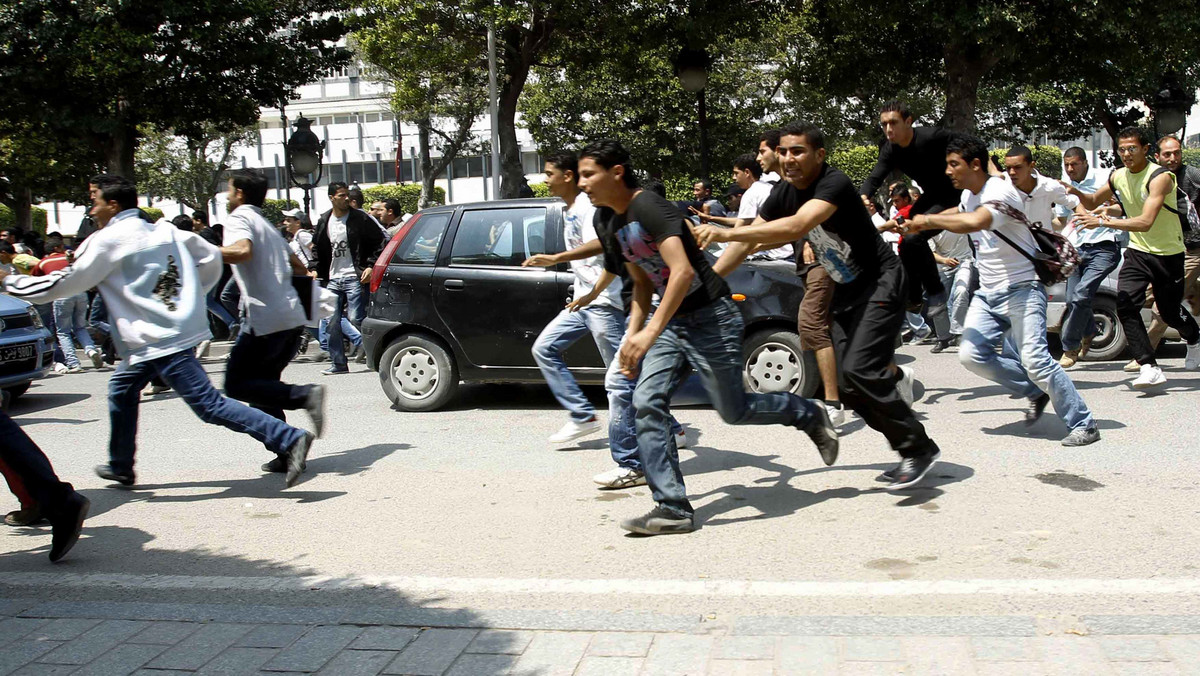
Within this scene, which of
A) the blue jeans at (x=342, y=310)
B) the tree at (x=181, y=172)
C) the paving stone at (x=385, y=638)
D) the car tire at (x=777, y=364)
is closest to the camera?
the paving stone at (x=385, y=638)

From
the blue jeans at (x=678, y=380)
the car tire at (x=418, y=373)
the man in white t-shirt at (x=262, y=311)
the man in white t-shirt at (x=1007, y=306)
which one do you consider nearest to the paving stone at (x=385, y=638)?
the blue jeans at (x=678, y=380)

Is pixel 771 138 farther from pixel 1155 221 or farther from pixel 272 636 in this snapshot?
pixel 272 636

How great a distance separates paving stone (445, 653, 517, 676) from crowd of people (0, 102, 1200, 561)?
1403 millimetres

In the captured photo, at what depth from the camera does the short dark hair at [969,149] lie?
20.8 ft

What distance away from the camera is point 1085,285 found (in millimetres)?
9336

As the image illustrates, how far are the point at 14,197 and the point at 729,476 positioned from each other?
119 feet

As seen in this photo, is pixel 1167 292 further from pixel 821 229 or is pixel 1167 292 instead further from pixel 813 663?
pixel 813 663

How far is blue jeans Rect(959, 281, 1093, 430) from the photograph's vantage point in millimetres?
6426

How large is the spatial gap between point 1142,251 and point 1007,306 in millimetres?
2401

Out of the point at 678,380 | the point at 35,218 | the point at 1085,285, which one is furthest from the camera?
the point at 35,218

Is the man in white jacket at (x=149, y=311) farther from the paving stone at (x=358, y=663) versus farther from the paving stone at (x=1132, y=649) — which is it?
the paving stone at (x=1132, y=649)

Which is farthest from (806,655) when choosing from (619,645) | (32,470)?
(32,470)

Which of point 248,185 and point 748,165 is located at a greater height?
point 748,165

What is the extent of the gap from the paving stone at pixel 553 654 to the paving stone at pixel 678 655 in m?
0.23
